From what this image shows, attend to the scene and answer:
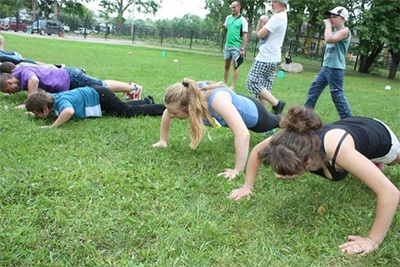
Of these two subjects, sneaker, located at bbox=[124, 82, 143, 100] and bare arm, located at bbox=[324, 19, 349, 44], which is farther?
sneaker, located at bbox=[124, 82, 143, 100]

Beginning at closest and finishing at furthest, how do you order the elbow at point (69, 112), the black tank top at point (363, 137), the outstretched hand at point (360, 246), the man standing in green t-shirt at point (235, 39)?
the outstretched hand at point (360, 246)
the black tank top at point (363, 137)
the elbow at point (69, 112)
the man standing in green t-shirt at point (235, 39)

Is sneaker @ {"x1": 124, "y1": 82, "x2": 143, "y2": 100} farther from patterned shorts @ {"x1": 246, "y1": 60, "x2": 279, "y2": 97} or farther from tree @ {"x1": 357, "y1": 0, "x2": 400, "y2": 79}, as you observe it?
tree @ {"x1": 357, "y1": 0, "x2": 400, "y2": 79}

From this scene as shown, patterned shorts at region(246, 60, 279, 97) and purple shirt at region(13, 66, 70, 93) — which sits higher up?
patterned shorts at region(246, 60, 279, 97)

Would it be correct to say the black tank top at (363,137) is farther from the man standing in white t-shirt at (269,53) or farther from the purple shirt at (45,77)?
the purple shirt at (45,77)

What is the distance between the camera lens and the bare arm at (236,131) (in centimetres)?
307

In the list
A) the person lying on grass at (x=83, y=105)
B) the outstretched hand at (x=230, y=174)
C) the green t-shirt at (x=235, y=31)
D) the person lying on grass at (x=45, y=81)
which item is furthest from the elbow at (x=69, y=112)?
the green t-shirt at (x=235, y=31)

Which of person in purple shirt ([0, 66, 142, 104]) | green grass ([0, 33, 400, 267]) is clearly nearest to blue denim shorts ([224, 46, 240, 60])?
person in purple shirt ([0, 66, 142, 104])

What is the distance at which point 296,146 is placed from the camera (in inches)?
84.3

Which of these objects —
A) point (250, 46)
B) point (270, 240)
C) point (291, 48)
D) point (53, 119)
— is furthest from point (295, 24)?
point (270, 240)

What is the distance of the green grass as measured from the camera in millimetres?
2027

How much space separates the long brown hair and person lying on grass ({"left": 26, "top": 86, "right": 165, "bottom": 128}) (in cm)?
272

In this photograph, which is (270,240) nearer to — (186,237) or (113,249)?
(186,237)

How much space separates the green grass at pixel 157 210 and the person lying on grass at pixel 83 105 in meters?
0.46

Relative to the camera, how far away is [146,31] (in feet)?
135
